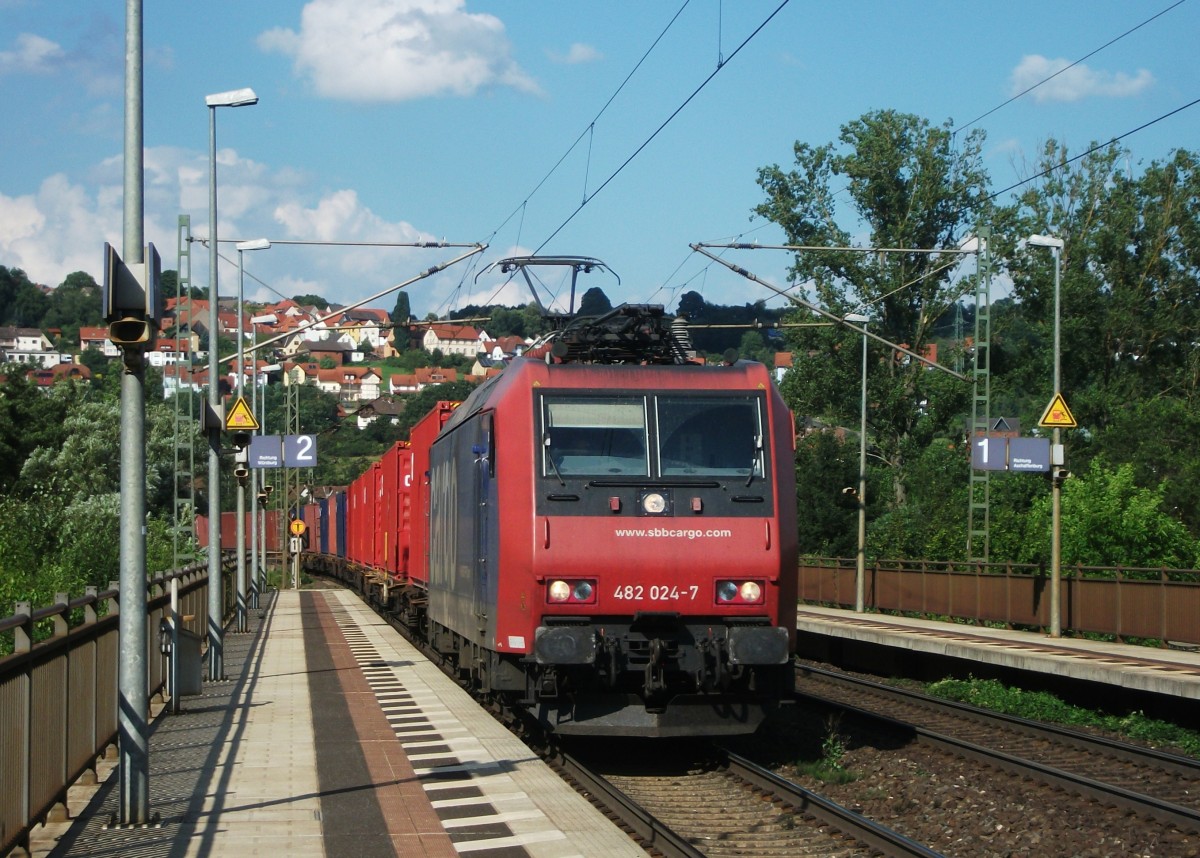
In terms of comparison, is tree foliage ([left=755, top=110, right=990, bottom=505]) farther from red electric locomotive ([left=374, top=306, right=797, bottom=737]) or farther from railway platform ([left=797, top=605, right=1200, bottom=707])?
red electric locomotive ([left=374, top=306, right=797, bottom=737])

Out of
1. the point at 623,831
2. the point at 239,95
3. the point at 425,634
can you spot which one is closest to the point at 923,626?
the point at 425,634

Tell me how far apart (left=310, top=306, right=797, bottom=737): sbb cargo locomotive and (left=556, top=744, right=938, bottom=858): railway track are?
19.8 inches

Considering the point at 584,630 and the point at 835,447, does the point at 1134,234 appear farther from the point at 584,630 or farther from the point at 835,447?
the point at 584,630

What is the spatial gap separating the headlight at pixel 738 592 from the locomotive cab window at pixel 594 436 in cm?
114

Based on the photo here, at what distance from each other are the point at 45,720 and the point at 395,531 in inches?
769

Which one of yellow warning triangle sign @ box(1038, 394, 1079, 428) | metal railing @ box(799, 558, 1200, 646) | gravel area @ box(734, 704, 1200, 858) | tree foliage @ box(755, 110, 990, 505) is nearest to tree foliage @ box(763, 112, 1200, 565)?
tree foliage @ box(755, 110, 990, 505)

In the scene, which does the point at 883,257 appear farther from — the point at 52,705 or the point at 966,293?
the point at 52,705

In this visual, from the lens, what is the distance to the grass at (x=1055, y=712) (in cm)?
1562

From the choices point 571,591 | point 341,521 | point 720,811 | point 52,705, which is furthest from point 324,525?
point 52,705

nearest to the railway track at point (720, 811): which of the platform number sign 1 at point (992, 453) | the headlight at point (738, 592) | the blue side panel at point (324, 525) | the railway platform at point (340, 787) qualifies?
the railway platform at point (340, 787)

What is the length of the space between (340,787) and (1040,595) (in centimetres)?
1633

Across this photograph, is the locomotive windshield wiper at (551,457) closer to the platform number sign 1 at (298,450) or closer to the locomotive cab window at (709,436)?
the locomotive cab window at (709,436)

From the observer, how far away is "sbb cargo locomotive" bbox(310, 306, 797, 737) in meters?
11.6

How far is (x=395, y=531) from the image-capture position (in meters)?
28.5
